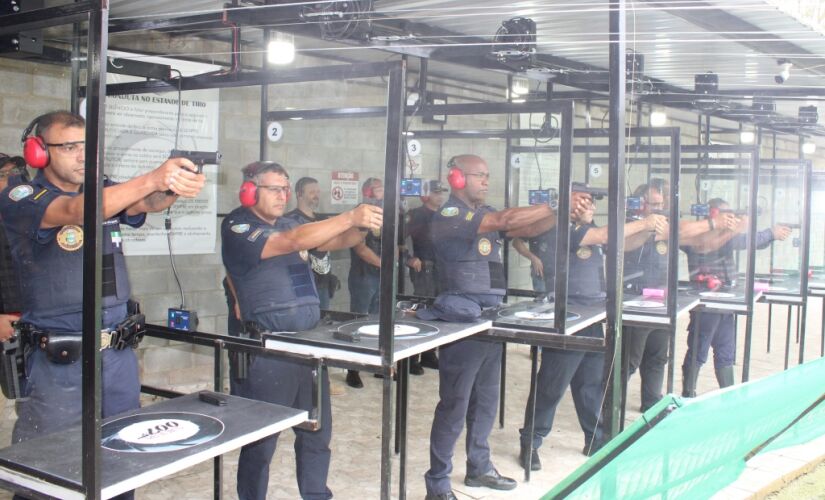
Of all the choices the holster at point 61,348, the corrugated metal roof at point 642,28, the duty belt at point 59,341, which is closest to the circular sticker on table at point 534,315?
the corrugated metal roof at point 642,28

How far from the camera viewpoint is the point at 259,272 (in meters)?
3.12

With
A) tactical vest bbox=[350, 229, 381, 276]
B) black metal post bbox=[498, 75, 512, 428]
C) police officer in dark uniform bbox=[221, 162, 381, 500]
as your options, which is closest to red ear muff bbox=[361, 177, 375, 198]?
tactical vest bbox=[350, 229, 381, 276]

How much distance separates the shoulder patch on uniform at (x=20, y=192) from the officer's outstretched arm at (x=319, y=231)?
973 mm

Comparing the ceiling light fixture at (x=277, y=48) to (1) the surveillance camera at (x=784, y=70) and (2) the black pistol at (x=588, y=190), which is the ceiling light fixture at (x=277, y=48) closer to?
(2) the black pistol at (x=588, y=190)

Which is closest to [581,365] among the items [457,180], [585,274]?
[585,274]

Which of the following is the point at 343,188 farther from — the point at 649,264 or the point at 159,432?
the point at 159,432

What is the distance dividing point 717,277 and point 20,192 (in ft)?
15.3

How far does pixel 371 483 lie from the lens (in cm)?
383

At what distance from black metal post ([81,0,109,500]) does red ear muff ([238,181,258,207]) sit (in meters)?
1.51

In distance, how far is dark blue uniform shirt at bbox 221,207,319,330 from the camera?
10.2 feet

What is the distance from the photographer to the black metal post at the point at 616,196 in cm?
281

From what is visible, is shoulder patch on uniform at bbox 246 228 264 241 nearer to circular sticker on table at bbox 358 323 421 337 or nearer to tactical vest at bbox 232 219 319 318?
tactical vest at bbox 232 219 319 318

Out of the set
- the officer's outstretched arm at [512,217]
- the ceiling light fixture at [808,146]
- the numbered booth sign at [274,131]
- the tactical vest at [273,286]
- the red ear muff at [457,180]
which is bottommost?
the tactical vest at [273,286]

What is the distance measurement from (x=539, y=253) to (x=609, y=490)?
2.91 meters
